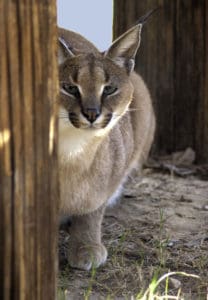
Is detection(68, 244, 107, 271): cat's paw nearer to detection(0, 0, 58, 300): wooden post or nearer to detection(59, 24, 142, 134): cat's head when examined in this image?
detection(59, 24, 142, 134): cat's head

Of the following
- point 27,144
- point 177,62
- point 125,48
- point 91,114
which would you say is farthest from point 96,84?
point 177,62

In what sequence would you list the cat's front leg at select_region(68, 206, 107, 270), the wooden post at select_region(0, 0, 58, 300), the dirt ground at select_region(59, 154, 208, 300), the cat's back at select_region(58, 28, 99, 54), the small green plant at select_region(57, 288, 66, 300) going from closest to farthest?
the wooden post at select_region(0, 0, 58, 300), the small green plant at select_region(57, 288, 66, 300), the dirt ground at select_region(59, 154, 208, 300), the cat's front leg at select_region(68, 206, 107, 270), the cat's back at select_region(58, 28, 99, 54)

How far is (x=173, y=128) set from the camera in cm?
466

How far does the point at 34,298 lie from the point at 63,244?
4.75 ft

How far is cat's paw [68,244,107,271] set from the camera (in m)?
3.16

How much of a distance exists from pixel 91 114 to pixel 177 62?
72.0 inches

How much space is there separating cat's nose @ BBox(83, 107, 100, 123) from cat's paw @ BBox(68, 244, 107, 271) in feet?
1.91

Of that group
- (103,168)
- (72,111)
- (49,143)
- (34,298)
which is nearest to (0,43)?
(49,143)

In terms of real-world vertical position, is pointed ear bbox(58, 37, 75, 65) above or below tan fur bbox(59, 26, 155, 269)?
above

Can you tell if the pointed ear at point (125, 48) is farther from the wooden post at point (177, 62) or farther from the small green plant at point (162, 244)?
the wooden post at point (177, 62)

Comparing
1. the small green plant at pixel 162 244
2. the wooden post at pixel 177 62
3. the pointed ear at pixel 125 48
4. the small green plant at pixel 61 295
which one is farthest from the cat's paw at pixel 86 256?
the wooden post at pixel 177 62

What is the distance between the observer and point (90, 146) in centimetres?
311

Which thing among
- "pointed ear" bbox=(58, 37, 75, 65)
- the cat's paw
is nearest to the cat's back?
"pointed ear" bbox=(58, 37, 75, 65)

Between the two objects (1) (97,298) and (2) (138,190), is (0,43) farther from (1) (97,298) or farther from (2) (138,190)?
(2) (138,190)
